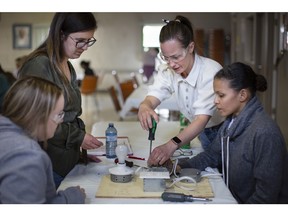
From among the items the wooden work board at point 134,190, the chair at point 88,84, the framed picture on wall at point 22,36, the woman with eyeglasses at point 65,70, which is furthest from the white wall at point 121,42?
the wooden work board at point 134,190

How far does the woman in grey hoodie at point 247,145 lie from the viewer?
137 centimetres

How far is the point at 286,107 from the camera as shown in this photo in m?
3.77

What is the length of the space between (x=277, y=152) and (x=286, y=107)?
2553 millimetres

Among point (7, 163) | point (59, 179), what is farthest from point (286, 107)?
point (7, 163)

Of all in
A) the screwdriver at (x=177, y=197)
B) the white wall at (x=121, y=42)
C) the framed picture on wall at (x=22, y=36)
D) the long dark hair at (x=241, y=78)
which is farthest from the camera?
the white wall at (x=121, y=42)

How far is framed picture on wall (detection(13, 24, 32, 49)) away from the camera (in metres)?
7.03

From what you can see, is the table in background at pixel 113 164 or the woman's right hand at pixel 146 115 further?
the woman's right hand at pixel 146 115

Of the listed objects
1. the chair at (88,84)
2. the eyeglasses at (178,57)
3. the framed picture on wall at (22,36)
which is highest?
the framed picture on wall at (22,36)

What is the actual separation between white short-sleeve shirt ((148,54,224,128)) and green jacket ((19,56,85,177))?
1.55 feet

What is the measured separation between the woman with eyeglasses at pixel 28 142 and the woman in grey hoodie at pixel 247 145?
609 millimetres

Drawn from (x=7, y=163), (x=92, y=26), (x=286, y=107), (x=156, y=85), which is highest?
(x=92, y=26)

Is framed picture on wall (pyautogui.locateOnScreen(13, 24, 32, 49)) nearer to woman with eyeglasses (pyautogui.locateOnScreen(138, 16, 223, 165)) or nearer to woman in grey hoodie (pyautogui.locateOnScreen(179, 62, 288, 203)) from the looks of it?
woman with eyeglasses (pyautogui.locateOnScreen(138, 16, 223, 165))

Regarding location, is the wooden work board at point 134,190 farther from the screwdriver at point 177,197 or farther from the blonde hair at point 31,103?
the blonde hair at point 31,103
